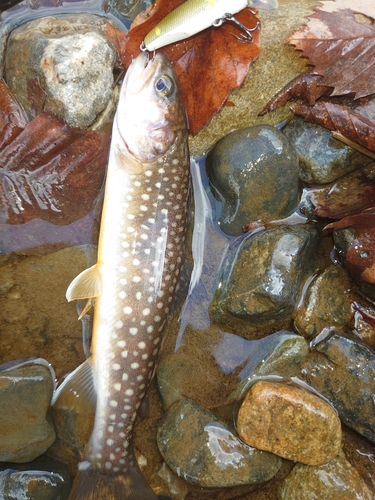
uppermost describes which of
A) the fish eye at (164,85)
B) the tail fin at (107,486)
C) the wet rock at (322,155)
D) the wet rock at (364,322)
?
the fish eye at (164,85)

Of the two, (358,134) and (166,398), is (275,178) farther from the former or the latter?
(166,398)

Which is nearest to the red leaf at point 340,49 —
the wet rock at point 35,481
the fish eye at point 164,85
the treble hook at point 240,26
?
the treble hook at point 240,26

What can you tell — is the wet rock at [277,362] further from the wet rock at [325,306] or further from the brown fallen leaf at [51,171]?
the brown fallen leaf at [51,171]

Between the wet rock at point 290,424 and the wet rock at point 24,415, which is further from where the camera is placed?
the wet rock at point 290,424

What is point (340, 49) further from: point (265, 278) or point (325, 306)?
point (325, 306)

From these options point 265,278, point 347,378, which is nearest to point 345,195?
point 265,278

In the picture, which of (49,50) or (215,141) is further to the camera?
(215,141)

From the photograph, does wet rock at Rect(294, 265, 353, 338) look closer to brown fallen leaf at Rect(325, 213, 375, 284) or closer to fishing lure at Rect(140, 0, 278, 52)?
brown fallen leaf at Rect(325, 213, 375, 284)

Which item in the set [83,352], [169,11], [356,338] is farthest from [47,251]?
[356,338]
